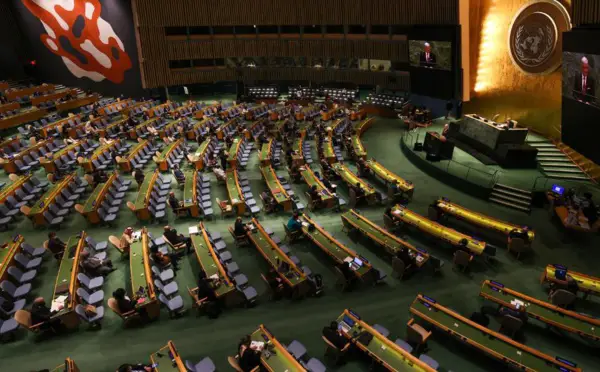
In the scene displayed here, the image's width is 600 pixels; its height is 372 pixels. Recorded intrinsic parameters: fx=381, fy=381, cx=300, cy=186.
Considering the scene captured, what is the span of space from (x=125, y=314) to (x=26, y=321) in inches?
82.3

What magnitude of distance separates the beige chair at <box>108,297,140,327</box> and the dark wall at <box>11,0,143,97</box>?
25.6 meters

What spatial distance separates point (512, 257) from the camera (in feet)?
37.8

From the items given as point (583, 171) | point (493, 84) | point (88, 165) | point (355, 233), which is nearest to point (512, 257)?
point (355, 233)

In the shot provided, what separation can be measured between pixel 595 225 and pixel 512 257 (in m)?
3.06

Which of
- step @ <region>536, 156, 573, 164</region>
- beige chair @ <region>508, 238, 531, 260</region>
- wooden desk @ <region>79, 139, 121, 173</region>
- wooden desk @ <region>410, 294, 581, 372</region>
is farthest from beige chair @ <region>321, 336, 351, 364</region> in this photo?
wooden desk @ <region>79, 139, 121, 173</region>

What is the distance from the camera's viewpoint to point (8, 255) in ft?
35.6

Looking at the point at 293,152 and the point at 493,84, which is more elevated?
the point at 493,84

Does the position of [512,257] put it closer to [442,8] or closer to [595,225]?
[595,225]

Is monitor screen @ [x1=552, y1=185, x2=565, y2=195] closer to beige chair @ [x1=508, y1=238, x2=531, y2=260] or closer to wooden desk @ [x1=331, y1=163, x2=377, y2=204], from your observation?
beige chair @ [x1=508, y1=238, x2=531, y2=260]

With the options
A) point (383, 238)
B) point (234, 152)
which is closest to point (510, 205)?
point (383, 238)

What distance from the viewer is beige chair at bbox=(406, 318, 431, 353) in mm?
8062

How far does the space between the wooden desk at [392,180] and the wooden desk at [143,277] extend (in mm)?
9177

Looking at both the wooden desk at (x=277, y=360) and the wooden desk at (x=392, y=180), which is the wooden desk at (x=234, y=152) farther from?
the wooden desk at (x=277, y=360)

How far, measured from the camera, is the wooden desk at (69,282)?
8969 millimetres
